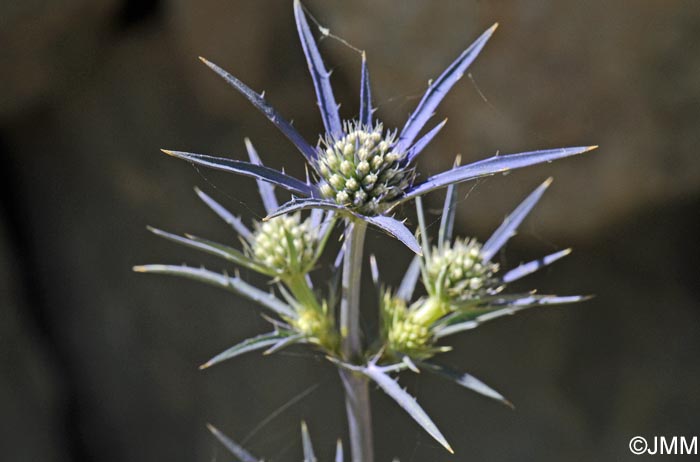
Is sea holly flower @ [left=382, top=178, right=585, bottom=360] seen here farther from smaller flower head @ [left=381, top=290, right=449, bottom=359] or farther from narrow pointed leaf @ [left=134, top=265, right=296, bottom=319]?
narrow pointed leaf @ [left=134, top=265, right=296, bottom=319]

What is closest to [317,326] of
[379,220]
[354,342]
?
[354,342]

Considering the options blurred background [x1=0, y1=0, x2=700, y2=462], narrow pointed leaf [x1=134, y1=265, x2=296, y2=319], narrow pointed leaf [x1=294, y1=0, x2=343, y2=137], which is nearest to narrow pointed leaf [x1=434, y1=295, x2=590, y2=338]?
narrow pointed leaf [x1=134, y1=265, x2=296, y2=319]

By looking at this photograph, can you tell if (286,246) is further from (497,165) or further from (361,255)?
(497,165)

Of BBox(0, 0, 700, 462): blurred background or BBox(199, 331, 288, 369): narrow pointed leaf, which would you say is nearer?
BBox(199, 331, 288, 369): narrow pointed leaf

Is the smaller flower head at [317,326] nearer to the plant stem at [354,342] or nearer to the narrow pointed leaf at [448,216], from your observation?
the plant stem at [354,342]

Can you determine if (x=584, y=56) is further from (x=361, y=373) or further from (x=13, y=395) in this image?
(x=13, y=395)

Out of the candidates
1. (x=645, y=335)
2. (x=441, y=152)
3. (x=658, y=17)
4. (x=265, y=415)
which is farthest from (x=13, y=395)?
(x=658, y=17)
